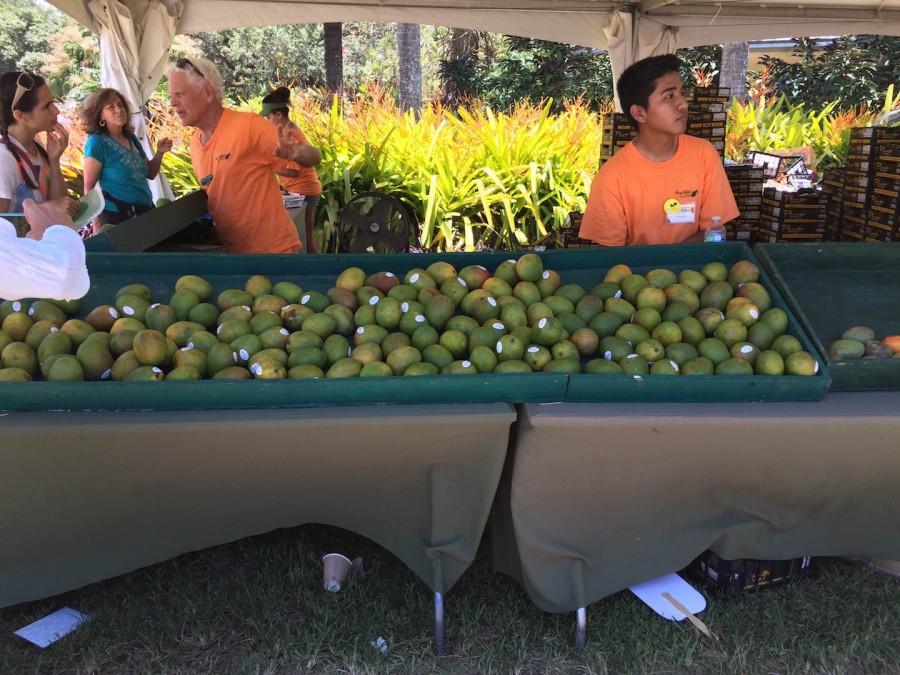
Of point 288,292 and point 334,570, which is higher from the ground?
point 288,292

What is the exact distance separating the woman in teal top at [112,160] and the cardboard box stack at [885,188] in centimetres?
490

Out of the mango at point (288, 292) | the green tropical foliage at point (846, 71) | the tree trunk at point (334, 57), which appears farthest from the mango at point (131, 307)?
the green tropical foliage at point (846, 71)

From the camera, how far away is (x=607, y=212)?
3.08 meters

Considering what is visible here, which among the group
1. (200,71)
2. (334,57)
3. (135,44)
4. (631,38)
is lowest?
(200,71)

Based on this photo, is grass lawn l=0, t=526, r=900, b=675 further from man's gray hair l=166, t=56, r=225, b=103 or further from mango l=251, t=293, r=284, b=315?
man's gray hair l=166, t=56, r=225, b=103

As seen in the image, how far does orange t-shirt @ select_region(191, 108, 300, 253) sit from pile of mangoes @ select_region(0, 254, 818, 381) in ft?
4.38

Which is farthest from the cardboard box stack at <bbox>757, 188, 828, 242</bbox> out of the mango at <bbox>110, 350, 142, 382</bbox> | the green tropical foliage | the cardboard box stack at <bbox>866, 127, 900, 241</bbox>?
the green tropical foliage

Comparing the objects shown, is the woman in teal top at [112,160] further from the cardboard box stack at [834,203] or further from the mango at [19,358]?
the cardboard box stack at [834,203]

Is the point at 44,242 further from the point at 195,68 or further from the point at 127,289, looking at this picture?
the point at 195,68

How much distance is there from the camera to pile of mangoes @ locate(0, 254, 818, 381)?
2.06 meters

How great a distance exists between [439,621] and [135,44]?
16.3ft

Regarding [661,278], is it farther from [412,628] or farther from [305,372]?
[412,628]

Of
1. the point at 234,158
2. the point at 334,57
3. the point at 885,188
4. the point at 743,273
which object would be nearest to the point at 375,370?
the point at 743,273

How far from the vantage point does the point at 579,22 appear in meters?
5.62
